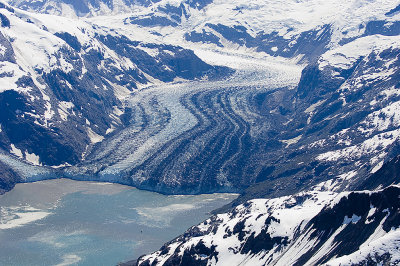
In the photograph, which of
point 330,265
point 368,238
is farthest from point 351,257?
point 368,238

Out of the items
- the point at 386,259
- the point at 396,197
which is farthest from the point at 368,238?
the point at 386,259

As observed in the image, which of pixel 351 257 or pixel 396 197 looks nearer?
pixel 351 257

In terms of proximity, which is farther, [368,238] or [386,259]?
[368,238]

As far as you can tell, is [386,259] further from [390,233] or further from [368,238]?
[368,238]

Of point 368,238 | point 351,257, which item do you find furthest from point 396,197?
point 351,257

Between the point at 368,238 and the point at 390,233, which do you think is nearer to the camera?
the point at 390,233

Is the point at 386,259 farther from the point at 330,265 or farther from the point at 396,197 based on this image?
the point at 396,197

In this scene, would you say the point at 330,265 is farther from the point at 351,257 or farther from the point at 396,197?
the point at 396,197
